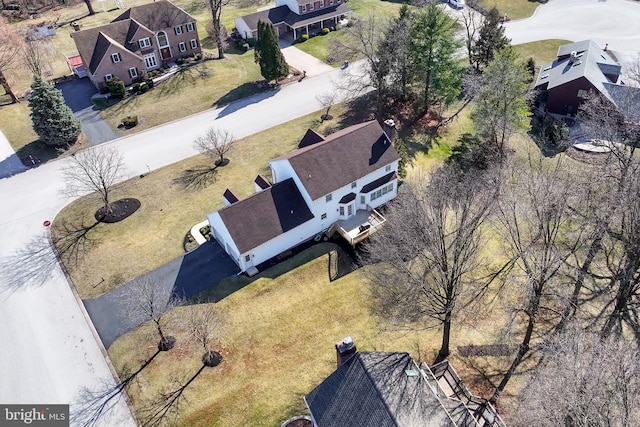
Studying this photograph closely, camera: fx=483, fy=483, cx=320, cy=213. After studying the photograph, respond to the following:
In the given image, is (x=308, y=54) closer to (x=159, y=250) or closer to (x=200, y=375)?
(x=159, y=250)

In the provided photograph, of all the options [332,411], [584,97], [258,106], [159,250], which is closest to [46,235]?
[159,250]

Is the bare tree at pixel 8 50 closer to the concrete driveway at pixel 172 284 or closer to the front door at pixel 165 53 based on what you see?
the front door at pixel 165 53

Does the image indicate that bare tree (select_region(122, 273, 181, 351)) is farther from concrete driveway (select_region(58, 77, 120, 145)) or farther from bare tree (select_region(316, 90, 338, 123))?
bare tree (select_region(316, 90, 338, 123))

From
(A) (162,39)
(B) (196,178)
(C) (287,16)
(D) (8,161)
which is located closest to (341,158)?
(B) (196,178)

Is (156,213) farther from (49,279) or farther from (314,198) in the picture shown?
(314,198)

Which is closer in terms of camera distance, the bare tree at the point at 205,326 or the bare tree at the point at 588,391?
the bare tree at the point at 588,391

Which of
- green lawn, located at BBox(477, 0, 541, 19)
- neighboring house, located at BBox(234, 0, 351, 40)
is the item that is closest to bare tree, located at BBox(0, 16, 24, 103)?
neighboring house, located at BBox(234, 0, 351, 40)

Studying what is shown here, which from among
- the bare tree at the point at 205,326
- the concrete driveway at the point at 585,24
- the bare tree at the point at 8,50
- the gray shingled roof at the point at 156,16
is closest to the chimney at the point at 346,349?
the bare tree at the point at 205,326
